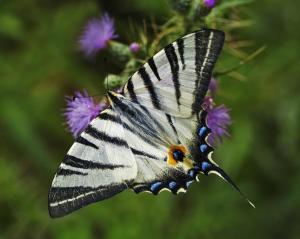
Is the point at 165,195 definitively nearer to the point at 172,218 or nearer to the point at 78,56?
the point at 172,218

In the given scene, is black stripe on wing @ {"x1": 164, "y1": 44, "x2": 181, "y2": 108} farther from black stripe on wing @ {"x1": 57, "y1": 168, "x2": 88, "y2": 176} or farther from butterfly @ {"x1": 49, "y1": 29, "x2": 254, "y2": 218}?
black stripe on wing @ {"x1": 57, "y1": 168, "x2": 88, "y2": 176}

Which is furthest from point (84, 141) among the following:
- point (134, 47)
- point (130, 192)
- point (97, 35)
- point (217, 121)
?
point (130, 192)

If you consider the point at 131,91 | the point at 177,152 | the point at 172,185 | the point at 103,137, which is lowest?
the point at 172,185

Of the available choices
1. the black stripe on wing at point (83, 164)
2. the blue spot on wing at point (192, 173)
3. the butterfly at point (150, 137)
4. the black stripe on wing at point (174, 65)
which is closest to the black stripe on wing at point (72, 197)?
the butterfly at point (150, 137)

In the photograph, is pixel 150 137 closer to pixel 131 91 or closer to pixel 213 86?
pixel 131 91

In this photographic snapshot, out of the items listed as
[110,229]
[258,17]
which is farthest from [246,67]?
[110,229]

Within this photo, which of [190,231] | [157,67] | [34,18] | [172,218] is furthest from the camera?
[34,18]
